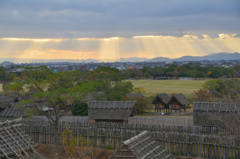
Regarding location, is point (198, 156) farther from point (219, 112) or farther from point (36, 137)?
point (36, 137)

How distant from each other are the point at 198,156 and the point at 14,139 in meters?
11.5

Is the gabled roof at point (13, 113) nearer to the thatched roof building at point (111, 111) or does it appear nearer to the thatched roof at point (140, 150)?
the thatched roof building at point (111, 111)

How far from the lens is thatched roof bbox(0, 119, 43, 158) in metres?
10.4

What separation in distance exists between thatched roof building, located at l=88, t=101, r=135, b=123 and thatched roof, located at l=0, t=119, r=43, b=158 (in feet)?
60.7

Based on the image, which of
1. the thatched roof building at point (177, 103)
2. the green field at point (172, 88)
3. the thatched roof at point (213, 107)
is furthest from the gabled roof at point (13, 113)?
the green field at point (172, 88)

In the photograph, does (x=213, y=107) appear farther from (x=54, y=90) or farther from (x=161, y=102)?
(x=161, y=102)

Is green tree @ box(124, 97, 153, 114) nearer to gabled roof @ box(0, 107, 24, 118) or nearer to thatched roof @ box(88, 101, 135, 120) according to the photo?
thatched roof @ box(88, 101, 135, 120)

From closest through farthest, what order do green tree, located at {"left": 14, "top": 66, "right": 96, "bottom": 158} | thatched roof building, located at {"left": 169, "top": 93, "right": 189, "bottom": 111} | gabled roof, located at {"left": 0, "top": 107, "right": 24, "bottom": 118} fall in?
green tree, located at {"left": 14, "top": 66, "right": 96, "bottom": 158} → gabled roof, located at {"left": 0, "top": 107, "right": 24, "bottom": 118} → thatched roof building, located at {"left": 169, "top": 93, "right": 189, "bottom": 111}

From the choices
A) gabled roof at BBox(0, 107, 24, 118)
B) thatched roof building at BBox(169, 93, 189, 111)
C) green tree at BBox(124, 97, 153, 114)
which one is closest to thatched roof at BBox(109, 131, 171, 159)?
gabled roof at BBox(0, 107, 24, 118)

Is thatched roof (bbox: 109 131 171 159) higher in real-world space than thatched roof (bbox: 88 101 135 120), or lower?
higher

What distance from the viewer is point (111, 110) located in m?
30.9

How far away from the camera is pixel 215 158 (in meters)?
17.8

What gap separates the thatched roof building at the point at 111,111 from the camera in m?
30.2

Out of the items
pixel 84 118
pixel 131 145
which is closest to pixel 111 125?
pixel 84 118
